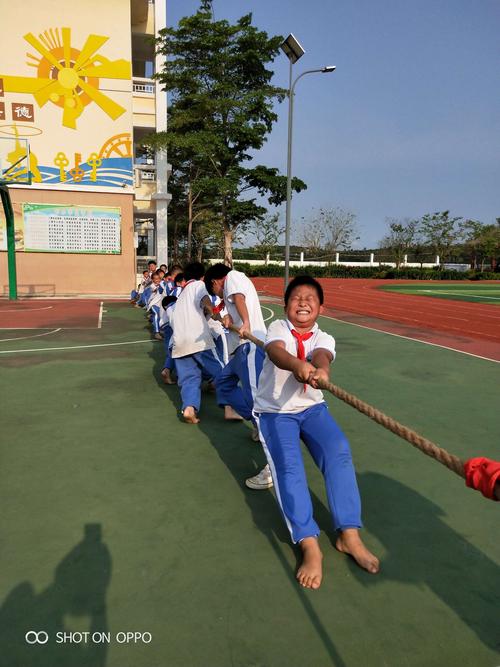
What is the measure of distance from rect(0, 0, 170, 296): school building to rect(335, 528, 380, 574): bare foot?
2037cm

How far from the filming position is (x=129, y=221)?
21.8 metres

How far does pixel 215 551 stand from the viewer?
2637 millimetres

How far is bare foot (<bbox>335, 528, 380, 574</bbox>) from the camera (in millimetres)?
2482

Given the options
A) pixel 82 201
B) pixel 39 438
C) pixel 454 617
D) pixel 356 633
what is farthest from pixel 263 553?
pixel 82 201

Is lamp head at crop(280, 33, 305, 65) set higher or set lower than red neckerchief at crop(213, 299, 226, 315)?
higher

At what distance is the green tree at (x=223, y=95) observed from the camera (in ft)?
77.5

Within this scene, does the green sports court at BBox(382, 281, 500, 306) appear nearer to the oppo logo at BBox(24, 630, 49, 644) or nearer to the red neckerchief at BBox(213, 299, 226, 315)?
the red neckerchief at BBox(213, 299, 226, 315)

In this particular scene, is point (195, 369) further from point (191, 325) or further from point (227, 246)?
point (227, 246)

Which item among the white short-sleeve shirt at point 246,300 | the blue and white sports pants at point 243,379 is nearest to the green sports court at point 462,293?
the white short-sleeve shirt at point 246,300

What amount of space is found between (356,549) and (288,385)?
3.09 ft

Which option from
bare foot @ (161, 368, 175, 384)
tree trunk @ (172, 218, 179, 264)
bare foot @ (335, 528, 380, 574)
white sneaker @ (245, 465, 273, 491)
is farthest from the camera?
tree trunk @ (172, 218, 179, 264)

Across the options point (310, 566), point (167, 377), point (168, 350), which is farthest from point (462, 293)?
point (310, 566)

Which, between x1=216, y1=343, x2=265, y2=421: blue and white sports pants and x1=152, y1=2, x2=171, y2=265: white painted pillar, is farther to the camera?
x1=152, y1=2, x2=171, y2=265: white painted pillar

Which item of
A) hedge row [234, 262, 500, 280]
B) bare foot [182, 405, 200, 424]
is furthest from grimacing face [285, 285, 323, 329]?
hedge row [234, 262, 500, 280]
